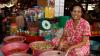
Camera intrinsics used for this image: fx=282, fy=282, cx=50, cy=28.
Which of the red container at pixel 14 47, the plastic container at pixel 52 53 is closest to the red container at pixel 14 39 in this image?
the red container at pixel 14 47

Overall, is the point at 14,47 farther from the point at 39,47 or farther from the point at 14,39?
the point at 39,47

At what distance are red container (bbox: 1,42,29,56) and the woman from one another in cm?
90

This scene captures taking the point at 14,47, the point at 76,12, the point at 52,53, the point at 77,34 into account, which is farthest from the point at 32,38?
the point at 76,12

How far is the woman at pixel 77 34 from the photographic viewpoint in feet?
14.6

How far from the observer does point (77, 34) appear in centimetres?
461

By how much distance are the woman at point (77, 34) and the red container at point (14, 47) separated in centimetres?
90

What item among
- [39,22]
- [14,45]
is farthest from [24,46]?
[39,22]

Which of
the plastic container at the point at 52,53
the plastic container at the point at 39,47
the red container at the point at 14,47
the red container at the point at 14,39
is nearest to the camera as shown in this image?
the plastic container at the point at 52,53

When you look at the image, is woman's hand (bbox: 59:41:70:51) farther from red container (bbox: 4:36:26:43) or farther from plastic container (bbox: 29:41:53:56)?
red container (bbox: 4:36:26:43)

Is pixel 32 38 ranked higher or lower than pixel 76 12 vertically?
lower

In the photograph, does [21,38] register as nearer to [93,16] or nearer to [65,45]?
[65,45]

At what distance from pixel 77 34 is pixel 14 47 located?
1.45m

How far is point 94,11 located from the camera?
654 cm

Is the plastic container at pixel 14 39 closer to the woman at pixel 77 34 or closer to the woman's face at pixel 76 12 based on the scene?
the woman at pixel 77 34
